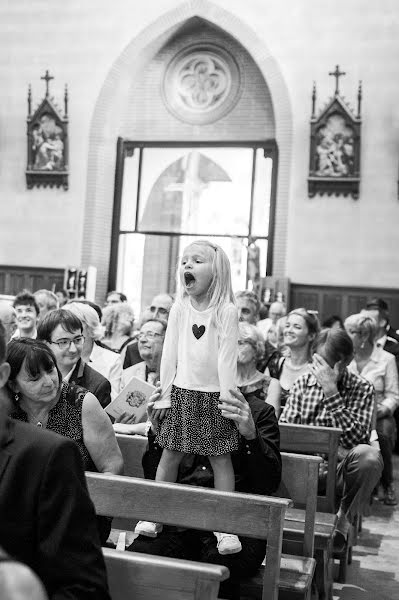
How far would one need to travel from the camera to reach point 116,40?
1524 cm

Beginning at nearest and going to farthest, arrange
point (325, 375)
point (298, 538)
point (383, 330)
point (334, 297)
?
point (298, 538)
point (325, 375)
point (383, 330)
point (334, 297)

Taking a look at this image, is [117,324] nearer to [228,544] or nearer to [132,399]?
[132,399]

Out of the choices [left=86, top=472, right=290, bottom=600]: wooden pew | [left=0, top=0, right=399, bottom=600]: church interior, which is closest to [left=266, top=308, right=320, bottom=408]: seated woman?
[left=86, top=472, right=290, bottom=600]: wooden pew

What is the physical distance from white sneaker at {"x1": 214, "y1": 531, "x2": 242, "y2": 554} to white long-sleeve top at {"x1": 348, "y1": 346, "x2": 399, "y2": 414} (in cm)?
440

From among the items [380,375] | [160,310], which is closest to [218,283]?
[160,310]

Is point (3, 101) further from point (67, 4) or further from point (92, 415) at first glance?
point (92, 415)

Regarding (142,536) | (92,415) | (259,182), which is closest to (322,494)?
(142,536)

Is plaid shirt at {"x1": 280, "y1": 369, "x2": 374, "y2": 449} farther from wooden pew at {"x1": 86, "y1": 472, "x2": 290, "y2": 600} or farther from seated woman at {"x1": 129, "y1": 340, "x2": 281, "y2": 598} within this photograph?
wooden pew at {"x1": 86, "y1": 472, "x2": 290, "y2": 600}

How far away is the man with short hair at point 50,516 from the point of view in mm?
1785

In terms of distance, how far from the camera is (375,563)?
18.0 ft

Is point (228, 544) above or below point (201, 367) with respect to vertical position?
below

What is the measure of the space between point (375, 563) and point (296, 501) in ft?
5.74

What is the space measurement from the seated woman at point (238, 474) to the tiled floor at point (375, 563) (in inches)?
66.0

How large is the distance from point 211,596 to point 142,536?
1409mm
